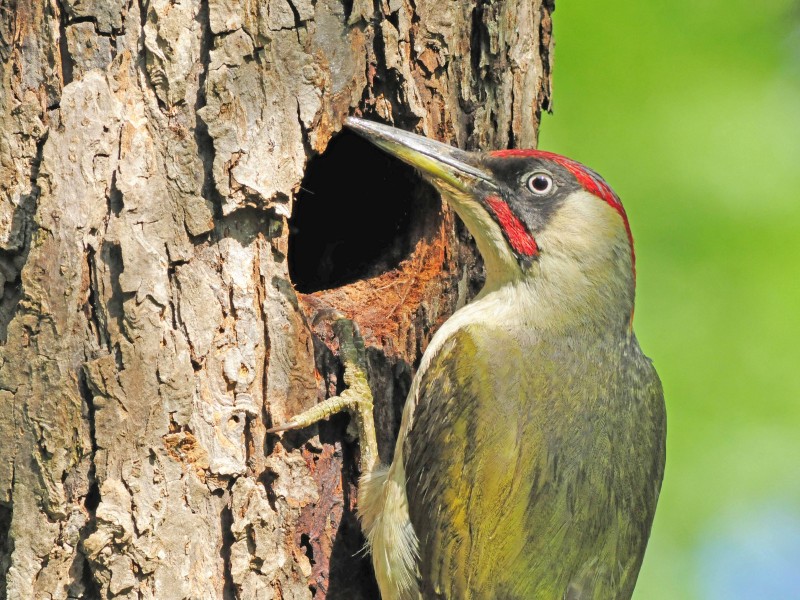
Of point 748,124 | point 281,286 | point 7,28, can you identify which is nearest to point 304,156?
point 281,286

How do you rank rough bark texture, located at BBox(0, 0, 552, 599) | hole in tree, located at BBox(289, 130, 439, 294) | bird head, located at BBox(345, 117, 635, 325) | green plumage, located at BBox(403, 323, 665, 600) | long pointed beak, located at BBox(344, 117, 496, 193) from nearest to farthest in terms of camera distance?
rough bark texture, located at BBox(0, 0, 552, 599)
green plumage, located at BBox(403, 323, 665, 600)
long pointed beak, located at BBox(344, 117, 496, 193)
bird head, located at BBox(345, 117, 635, 325)
hole in tree, located at BBox(289, 130, 439, 294)

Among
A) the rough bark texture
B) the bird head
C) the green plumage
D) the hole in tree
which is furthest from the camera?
the hole in tree

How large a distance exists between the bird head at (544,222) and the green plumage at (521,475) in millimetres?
303

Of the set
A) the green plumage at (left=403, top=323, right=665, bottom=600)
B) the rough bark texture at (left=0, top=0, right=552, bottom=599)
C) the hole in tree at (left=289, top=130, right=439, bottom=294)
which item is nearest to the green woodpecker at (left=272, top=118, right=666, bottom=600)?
the green plumage at (left=403, top=323, right=665, bottom=600)

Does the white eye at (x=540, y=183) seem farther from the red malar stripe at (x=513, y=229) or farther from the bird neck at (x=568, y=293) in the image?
the bird neck at (x=568, y=293)

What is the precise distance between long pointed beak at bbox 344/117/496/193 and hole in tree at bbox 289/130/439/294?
1.41 ft

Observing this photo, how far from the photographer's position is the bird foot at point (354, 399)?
3.65 metres

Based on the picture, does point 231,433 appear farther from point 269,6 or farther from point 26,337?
point 269,6

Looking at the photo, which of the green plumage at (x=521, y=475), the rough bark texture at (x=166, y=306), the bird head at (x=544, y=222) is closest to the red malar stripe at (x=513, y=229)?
the bird head at (x=544, y=222)

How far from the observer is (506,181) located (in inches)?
156

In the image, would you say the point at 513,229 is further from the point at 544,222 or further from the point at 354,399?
the point at 354,399

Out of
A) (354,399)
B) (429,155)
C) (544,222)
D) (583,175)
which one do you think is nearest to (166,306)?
(354,399)

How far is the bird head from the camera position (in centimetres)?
395

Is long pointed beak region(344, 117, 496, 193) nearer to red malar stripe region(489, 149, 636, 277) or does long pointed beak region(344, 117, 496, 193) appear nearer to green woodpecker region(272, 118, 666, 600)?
green woodpecker region(272, 118, 666, 600)
